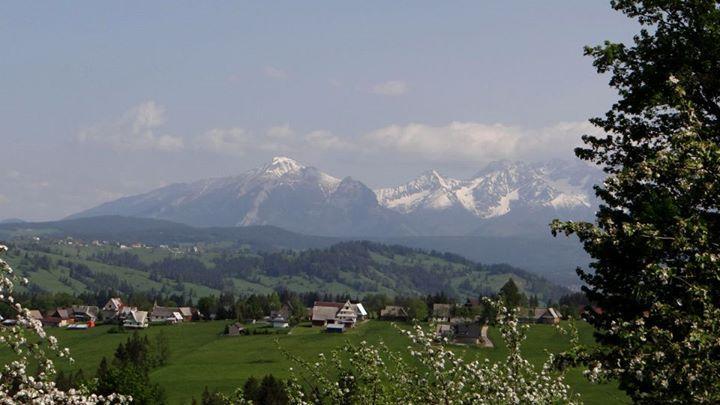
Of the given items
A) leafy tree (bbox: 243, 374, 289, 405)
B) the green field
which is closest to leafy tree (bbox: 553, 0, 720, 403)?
leafy tree (bbox: 243, 374, 289, 405)

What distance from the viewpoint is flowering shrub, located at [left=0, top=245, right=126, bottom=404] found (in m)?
14.5

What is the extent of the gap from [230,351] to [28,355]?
451 feet

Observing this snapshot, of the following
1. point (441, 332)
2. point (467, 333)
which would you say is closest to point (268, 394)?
point (441, 332)

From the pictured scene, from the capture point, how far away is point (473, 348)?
14438cm

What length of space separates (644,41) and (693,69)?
2243 mm

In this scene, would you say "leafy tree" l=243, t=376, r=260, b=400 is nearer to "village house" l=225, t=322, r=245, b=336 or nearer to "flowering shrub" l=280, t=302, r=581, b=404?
"flowering shrub" l=280, t=302, r=581, b=404

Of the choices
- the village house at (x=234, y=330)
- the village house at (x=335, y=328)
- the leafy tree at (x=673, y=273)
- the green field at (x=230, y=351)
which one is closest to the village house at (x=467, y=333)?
the green field at (x=230, y=351)

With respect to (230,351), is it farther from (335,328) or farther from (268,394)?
(268,394)

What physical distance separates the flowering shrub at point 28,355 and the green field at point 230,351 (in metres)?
85.5

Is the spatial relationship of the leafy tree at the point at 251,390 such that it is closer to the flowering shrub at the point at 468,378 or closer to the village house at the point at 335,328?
the flowering shrub at the point at 468,378

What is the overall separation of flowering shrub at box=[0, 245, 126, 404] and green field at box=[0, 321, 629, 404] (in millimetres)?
85547

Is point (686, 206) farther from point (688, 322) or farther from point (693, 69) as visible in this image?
point (693, 69)

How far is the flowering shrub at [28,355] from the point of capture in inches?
572

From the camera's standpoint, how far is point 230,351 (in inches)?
5901
